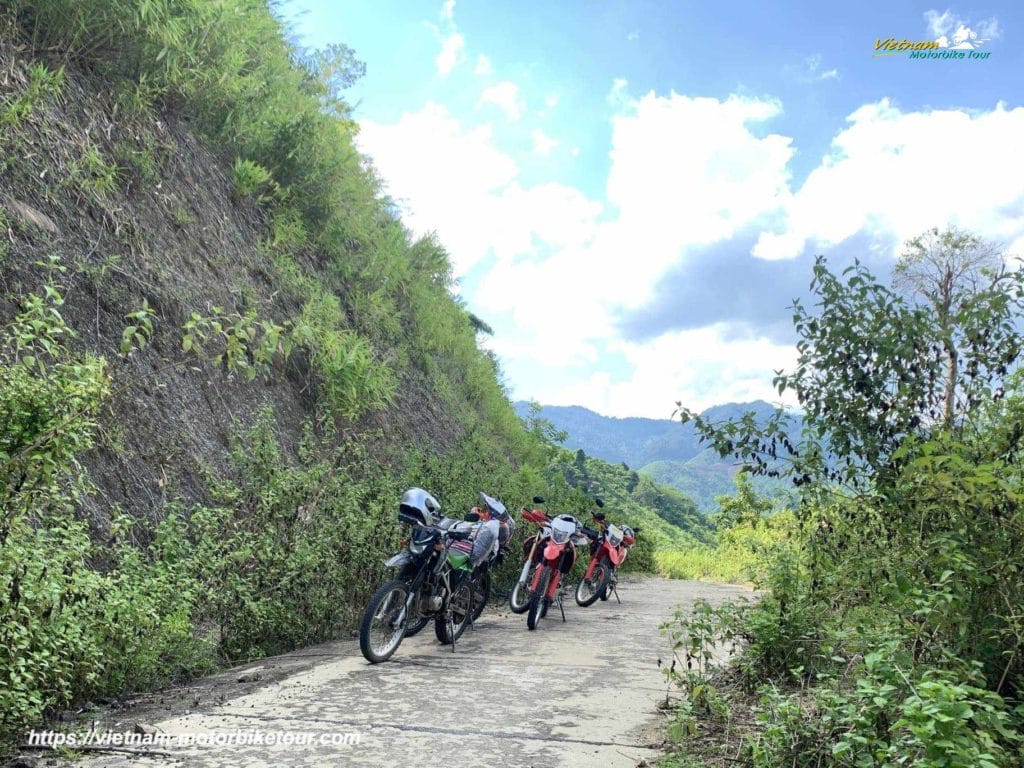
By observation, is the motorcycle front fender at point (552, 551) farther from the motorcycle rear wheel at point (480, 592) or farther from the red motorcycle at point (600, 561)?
the red motorcycle at point (600, 561)

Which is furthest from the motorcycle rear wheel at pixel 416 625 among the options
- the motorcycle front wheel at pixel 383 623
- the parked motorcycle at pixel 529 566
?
the parked motorcycle at pixel 529 566

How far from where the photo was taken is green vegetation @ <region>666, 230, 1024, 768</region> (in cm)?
331

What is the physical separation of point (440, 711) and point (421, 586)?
197 cm

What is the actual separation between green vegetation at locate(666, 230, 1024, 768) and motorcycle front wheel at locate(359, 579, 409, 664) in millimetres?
2320

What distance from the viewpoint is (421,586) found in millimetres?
6559

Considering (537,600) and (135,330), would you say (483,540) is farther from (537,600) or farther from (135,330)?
(135,330)

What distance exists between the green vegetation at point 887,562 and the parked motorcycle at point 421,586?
2.35 m

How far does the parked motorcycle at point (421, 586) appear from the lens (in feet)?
19.7

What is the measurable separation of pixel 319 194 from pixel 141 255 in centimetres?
494

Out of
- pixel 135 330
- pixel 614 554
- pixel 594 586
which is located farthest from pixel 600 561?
pixel 135 330

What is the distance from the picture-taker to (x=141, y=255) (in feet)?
25.7

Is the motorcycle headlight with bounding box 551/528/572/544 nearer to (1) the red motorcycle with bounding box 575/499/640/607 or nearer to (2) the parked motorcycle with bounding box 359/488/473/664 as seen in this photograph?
(2) the parked motorcycle with bounding box 359/488/473/664

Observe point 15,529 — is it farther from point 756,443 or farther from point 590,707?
point 756,443

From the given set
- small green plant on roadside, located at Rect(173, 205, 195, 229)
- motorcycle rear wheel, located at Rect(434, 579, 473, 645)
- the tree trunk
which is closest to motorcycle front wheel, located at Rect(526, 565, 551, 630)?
motorcycle rear wheel, located at Rect(434, 579, 473, 645)
